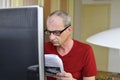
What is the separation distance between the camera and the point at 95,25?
3428 mm

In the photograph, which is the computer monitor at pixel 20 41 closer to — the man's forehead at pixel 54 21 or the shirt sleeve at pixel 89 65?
the man's forehead at pixel 54 21

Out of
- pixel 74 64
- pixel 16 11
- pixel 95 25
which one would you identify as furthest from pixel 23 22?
pixel 95 25

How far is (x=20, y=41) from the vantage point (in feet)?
2.26

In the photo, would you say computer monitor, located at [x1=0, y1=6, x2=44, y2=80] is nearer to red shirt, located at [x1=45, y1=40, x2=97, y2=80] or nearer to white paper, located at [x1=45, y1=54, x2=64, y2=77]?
white paper, located at [x1=45, y1=54, x2=64, y2=77]

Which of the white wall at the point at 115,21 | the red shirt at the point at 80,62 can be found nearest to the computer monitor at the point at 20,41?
the red shirt at the point at 80,62

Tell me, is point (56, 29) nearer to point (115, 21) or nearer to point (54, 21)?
point (54, 21)

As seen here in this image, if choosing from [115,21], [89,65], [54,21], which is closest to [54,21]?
[54,21]

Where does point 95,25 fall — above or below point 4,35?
below

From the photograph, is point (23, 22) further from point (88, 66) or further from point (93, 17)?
point (93, 17)

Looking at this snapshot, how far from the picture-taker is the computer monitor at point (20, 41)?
65 cm

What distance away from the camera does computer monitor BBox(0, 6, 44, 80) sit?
2.12 ft

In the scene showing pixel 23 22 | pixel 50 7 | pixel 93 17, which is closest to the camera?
pixel 23 22

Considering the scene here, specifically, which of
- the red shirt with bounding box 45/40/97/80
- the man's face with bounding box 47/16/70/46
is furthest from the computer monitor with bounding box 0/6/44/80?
the red shirt with bounding box 45/40/97/80

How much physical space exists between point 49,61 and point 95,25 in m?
2.64
